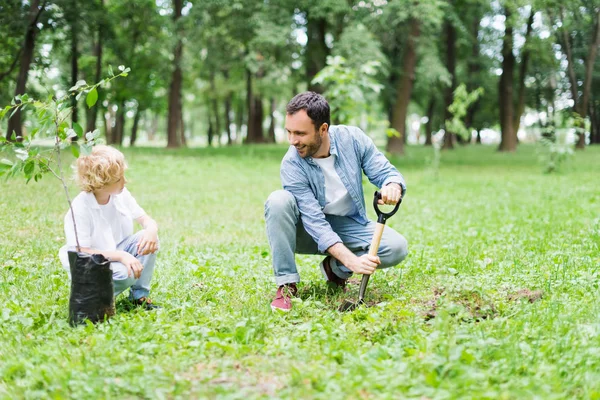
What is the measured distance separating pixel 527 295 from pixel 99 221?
2.75 m

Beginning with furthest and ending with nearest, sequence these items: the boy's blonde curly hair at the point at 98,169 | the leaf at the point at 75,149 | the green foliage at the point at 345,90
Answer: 1. the green foliage at the point at 345,90
2. the boy's blonde curly hair at the point at 98,169
3. the leaf at the point at 75,149

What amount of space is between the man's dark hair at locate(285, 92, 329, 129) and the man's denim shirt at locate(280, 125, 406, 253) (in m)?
0.31

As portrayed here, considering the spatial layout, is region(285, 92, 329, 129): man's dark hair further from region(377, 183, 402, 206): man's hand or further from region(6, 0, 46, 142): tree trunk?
region(6, 0, 46, 142): tree trunk

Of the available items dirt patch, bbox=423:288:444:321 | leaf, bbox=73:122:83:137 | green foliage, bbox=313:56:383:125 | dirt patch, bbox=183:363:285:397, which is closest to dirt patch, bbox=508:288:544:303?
dirt patch, bbox=423:288:444:321

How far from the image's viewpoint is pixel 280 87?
2708 centimetres

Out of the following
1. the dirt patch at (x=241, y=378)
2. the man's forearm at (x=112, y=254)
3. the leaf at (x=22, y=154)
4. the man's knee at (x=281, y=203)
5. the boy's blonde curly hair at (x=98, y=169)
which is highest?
the leaf at (x=22, y=154)

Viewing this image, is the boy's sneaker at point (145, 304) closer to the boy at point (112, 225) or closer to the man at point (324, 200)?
the boy at point (112, 225)

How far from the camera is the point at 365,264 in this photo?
148 inches

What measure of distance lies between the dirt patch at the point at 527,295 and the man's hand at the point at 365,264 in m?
0.90

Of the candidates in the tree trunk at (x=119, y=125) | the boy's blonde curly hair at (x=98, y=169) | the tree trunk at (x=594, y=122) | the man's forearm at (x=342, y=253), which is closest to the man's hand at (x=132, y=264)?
the boy's blonde curly hair at (x=98, y=169)

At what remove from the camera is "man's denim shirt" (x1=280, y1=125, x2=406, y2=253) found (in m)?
4.00

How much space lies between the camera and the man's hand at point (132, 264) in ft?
12.0

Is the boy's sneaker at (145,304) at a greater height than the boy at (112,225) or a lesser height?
lesser

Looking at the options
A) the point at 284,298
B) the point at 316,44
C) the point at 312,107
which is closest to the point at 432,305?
the point at 284,298
